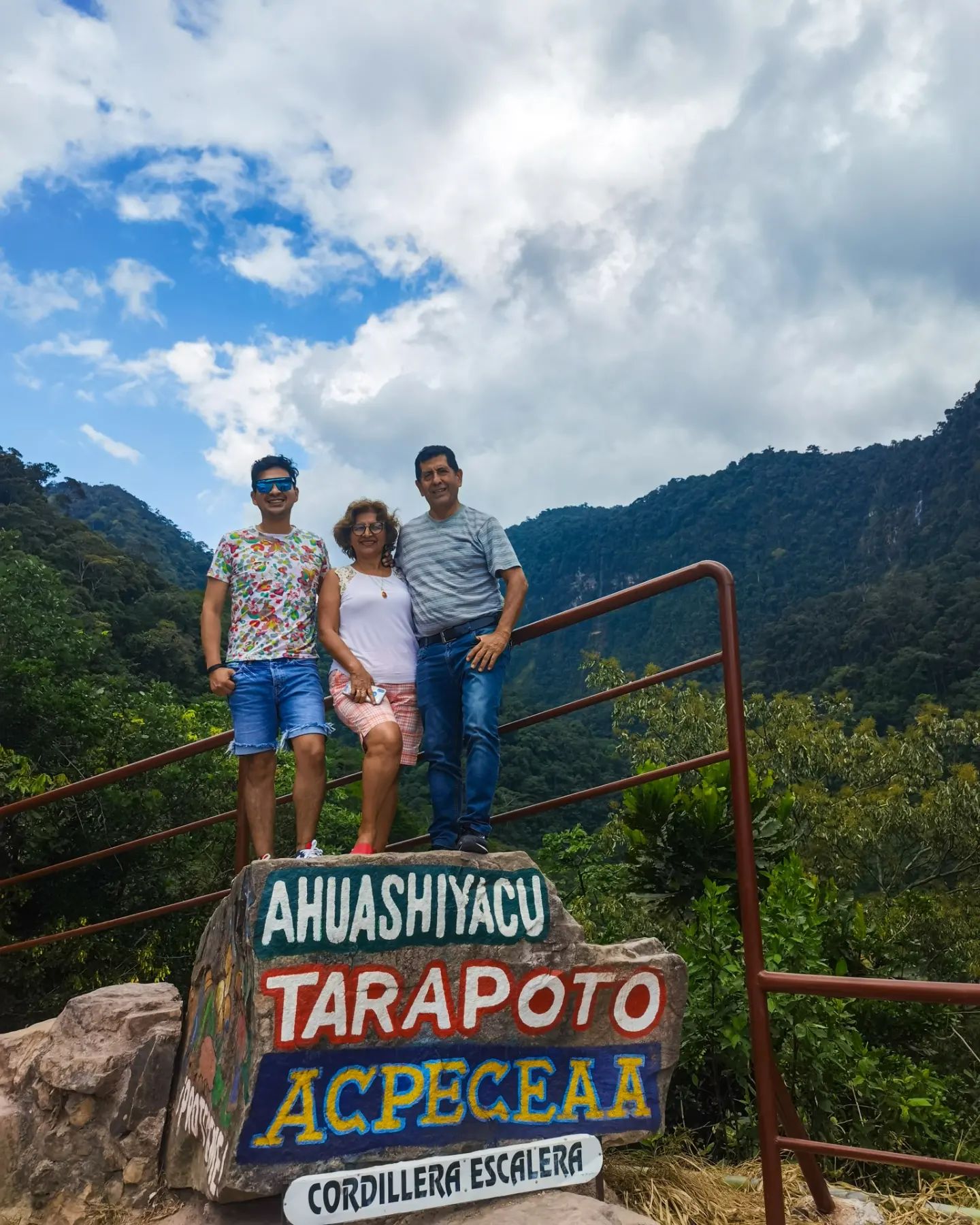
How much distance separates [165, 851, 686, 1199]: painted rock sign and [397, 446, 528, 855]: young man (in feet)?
0.79

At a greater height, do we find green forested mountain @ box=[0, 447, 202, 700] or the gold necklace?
green forested mountain @ box=[0, 447, 202, 700]

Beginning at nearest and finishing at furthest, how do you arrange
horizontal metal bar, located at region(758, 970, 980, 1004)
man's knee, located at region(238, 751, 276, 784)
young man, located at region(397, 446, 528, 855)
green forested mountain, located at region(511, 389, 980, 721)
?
horizontal metal bar, located at region(758, 970, 980, 1004) < young man, located at region(397, 446, 528, 855) < man's knee, located at region(238, 751, 276, 784) < green forested mountain, located at region(511, 389, 980, 721)

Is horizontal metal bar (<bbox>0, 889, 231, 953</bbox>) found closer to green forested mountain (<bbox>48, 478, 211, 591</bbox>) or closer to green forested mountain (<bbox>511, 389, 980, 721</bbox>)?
green forested mountain (<bbox>511, 389, 980, 721</bbox>)

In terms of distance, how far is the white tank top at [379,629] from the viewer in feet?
9.45

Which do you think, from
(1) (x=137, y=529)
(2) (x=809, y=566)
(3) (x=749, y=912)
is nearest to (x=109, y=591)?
(3) (x=749, y=912)

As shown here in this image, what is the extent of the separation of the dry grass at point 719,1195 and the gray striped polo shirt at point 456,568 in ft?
5.28

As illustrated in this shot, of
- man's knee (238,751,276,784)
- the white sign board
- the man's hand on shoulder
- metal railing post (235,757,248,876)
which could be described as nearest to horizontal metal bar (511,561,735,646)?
the man's hand on shoulder

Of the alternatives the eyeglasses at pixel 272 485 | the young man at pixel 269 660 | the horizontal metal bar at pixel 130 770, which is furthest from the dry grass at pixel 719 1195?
the eyeglasses at pixel 272 485

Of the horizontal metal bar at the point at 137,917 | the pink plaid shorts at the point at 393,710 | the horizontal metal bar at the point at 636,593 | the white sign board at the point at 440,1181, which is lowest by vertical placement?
the white sign board at the point at 440,1181

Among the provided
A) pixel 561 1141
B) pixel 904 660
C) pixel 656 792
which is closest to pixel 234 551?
pixel 561 1141

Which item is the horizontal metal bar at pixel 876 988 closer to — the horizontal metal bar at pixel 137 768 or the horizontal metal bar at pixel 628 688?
the horizontal metal bar at pixel 628 688

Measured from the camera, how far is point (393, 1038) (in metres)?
2.34

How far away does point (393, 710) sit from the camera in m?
2.81

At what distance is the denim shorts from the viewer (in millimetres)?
2781
